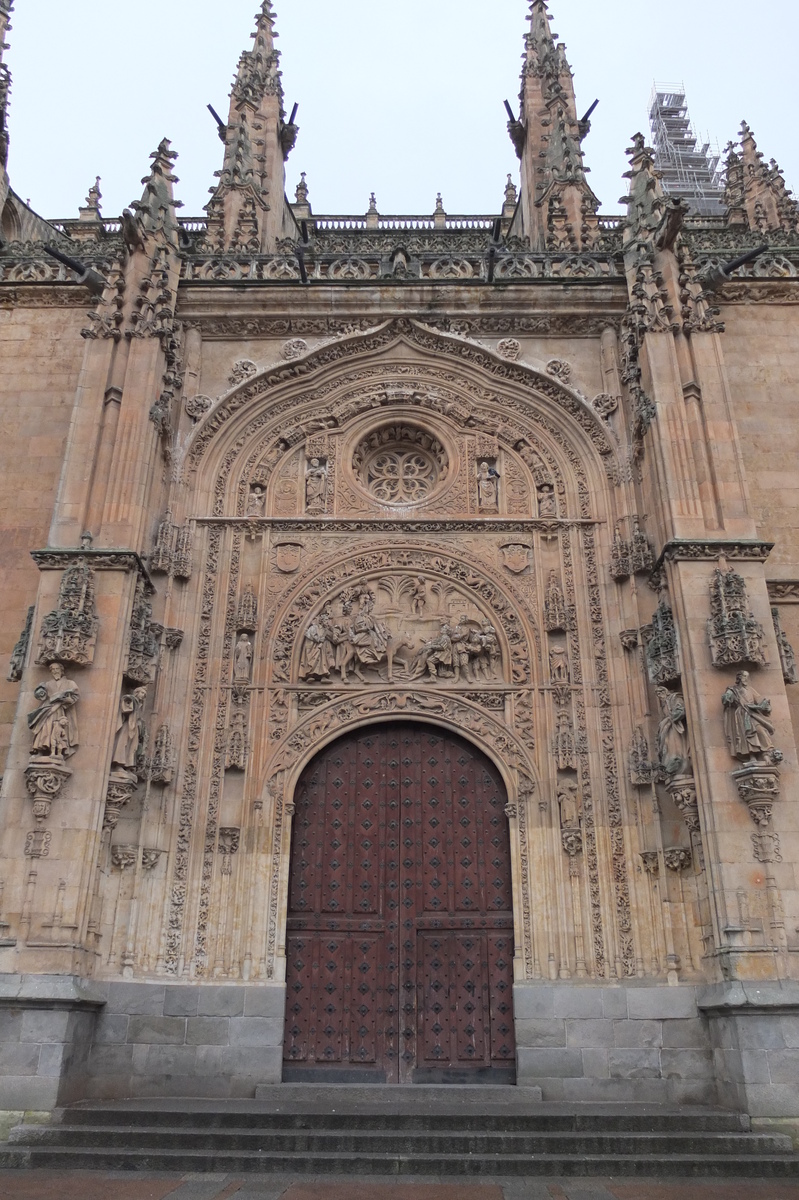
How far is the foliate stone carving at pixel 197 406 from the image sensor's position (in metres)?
14.4

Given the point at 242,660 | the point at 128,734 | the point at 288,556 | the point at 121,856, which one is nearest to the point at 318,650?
the point at 242,660

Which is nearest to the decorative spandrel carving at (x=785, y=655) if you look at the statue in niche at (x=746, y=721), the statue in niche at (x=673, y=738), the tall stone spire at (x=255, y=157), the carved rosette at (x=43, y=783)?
the statue in niche at (x=746, y=721)

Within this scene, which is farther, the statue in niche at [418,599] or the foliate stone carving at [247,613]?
the statue in niche at [418,599]

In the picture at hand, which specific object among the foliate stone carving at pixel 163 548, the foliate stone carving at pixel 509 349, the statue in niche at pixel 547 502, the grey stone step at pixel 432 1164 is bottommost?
the grey stone step at pixel 432 1164

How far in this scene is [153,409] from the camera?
13281mm

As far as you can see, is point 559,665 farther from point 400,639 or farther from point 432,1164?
point 432,1164

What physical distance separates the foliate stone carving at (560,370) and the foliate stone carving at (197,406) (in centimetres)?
548

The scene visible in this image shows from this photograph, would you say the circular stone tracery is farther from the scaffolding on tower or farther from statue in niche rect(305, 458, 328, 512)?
the scaffolding on tower

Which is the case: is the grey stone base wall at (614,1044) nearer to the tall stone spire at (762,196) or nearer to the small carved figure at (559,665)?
the small carved figure at (559,665)

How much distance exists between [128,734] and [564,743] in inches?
227

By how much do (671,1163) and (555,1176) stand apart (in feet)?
3.53

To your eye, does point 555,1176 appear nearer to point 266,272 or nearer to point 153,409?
point 153,409

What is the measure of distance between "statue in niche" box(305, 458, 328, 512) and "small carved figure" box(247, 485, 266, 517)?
0.69 m

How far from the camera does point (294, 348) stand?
14.9 meters
